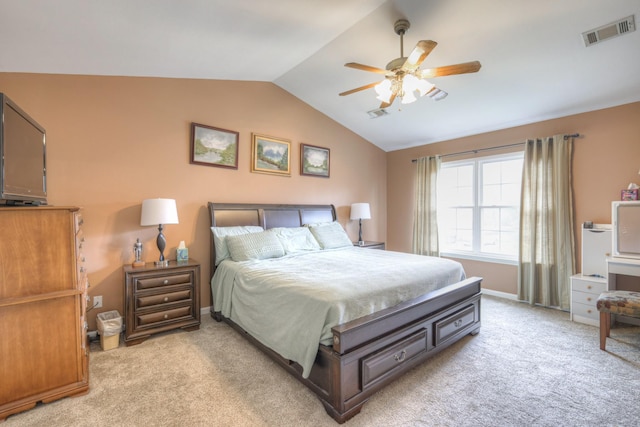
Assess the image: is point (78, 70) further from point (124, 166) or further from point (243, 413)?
point (243, 413)

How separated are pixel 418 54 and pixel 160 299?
3.24 metres

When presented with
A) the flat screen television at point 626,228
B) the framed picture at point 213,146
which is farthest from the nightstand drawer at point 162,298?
the flat screen television at point 626,228

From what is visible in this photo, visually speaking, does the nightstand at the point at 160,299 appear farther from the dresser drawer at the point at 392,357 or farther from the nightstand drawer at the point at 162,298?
the dresser drawer at the point at 392,357

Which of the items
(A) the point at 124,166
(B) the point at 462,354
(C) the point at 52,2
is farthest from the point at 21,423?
(B) the point at 462,354

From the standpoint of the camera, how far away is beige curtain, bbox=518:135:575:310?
3689 mm

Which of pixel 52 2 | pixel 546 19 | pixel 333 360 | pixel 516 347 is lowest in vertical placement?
pixel 516 347

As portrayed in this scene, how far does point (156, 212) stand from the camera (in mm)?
2943

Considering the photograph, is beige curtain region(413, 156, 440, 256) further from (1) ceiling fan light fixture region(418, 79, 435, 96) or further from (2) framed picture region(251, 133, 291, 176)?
(1) ceiling fan light fixture region(418, 79, 435, 96)

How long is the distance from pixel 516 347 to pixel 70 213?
3912 mm

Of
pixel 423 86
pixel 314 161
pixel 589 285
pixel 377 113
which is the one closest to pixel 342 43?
pixel 423 86

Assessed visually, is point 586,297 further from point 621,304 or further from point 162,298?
point 162,298

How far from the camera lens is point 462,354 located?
8.45ft

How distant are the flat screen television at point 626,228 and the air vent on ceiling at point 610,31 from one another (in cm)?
176

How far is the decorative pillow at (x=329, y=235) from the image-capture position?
4.10m
